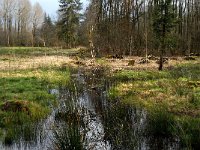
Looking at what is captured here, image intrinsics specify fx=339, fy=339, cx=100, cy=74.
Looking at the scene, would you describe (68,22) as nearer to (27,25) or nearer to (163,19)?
(27,25)

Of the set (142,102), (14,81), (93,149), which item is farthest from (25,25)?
(93,149)

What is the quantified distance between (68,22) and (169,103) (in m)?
52.5

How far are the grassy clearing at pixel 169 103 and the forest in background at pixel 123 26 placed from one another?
3.17 m

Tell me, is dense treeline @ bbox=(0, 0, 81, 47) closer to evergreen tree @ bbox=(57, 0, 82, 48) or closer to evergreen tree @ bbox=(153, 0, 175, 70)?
evergreen tree @ bbox=(57, 0, 82, 48)

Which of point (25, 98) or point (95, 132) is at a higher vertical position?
point (25, 98)

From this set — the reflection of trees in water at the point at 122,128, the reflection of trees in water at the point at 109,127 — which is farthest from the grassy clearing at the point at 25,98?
the reflection of trees in water at the point at 122,128

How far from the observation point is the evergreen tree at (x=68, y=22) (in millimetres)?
63750

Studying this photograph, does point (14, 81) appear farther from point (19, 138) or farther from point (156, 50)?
point (156, 50)

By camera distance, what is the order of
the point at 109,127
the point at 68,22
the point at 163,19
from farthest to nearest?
the point at 68,22 → the point at 163,19 → the point at 109,127

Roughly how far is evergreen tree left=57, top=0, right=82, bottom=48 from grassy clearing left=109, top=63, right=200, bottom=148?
1718 inches

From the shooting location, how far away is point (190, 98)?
13.7 metres

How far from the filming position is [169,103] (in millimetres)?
13352

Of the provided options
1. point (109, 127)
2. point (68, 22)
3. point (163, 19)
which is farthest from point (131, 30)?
point (109, 127)

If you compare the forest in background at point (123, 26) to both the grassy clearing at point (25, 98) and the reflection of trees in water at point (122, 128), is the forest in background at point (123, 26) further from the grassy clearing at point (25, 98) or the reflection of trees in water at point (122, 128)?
the reflection of trees in water at point (122, 128)
